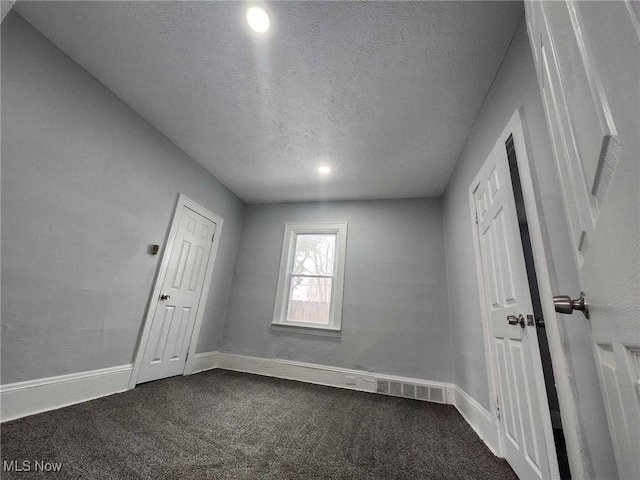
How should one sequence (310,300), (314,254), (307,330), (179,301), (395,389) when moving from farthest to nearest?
(314,254) → (310,300) → (307,330) → (179,301) → (395,389)

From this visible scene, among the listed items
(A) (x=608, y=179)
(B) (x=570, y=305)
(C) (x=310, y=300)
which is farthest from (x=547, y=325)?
(C) (x=310, y=300)

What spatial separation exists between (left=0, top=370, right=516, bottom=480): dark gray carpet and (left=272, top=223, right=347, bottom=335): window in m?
1.17

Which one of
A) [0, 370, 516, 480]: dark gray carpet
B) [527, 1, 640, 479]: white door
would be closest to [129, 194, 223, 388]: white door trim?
[0, 370, 516, 480]: dark gray carpet

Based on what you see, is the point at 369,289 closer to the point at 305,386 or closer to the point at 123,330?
the point at 305,386

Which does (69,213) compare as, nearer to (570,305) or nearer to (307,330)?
(307,330)

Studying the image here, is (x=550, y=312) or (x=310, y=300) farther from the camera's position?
(x=310, y=300)

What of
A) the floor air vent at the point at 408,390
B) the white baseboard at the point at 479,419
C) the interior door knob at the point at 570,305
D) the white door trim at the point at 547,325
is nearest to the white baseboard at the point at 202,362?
the floor air vent at the point at 408,390

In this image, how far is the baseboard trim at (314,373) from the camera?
286 centimetres

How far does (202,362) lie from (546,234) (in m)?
3.74

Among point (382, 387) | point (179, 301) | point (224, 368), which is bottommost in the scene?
point (224, 368)

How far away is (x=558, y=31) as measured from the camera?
58 centimetres

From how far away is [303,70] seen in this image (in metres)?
1.83

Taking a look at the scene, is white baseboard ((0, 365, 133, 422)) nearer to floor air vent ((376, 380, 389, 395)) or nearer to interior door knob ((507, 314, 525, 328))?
floor air vent ((376, 380, 389, 395))

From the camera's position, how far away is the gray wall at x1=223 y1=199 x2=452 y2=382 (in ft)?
9.87
